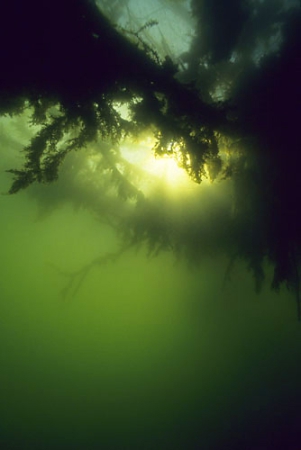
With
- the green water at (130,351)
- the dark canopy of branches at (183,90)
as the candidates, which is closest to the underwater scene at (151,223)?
the dark canopy of branches at (183,90)

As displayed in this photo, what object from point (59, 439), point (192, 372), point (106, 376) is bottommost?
point (59, 439)

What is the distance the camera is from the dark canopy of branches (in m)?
2.60

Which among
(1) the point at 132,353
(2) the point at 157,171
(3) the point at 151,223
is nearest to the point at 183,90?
(2) the point at 157,171

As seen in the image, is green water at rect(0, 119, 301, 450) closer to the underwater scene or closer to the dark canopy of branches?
the underwater scene

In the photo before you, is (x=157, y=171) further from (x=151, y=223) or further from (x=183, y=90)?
(x=183, y=90)

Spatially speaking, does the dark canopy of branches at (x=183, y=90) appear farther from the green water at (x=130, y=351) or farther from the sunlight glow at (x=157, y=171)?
the green water at (x=130, y=351)

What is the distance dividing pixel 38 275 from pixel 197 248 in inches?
920

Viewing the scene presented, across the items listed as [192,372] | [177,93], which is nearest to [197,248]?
[177,93]

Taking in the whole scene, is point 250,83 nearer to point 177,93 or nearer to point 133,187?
point 177,93

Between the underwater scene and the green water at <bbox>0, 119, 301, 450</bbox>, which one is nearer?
the underwater scene

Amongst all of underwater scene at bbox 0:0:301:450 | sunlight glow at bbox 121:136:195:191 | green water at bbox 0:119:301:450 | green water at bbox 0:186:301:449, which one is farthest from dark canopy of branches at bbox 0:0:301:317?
green water at bbox 0:186:301:449

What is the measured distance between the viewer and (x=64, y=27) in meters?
2.57

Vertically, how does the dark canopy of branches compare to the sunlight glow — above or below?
below

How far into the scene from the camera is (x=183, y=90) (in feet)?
10.2
